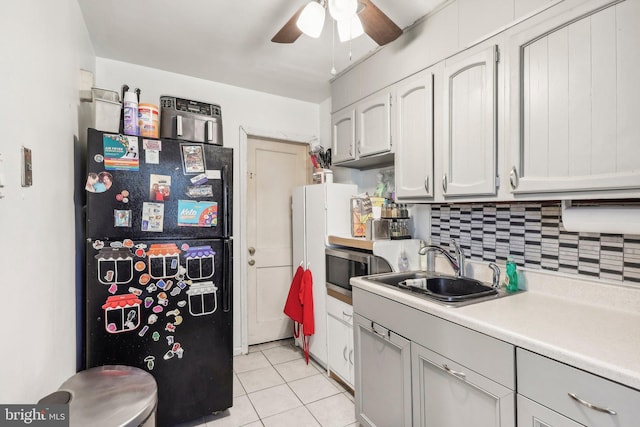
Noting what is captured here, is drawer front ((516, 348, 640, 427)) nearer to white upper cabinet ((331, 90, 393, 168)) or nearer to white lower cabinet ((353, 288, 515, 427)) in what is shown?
white lower cabinet ((353, 288, 515, 427))

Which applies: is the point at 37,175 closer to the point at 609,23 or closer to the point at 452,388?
the point at 452,388

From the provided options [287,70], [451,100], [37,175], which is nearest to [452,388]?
[451,100]

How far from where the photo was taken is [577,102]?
119 centimetres

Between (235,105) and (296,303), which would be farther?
(235,105)

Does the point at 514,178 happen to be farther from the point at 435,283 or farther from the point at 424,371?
the point at 424,371

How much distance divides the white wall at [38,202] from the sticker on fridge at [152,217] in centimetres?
33

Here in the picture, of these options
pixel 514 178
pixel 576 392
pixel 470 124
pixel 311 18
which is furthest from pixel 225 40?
pixel 576 392

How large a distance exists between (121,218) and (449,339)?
1762 millimetres

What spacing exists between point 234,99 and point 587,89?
257cm

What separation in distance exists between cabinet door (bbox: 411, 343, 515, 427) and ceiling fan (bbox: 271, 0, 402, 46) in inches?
61.7

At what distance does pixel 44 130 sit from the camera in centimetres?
119

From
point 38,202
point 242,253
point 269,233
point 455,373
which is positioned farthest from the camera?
point 269,233

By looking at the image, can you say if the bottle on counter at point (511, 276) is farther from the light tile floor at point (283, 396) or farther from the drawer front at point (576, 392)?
the light tile floor at point (283, 396)

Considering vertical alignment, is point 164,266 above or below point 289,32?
below
